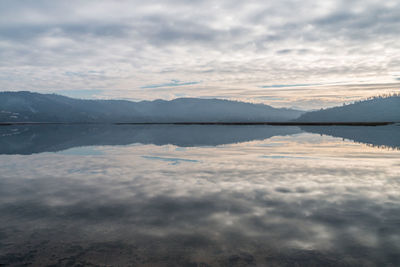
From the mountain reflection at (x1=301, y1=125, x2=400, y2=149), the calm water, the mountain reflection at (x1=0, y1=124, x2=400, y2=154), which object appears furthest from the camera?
the mountain reflection at (x1=301, y1=125, x2=400, y2=149)

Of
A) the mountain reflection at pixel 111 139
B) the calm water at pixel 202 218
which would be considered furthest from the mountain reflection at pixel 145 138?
the calm water at pixel 202 218

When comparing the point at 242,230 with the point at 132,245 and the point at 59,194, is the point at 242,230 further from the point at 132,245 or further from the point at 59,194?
the point at 59,194

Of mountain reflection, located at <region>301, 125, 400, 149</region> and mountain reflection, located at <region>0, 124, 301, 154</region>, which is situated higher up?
mountain reflection, located at <region>301, 125, 400, 149</region>

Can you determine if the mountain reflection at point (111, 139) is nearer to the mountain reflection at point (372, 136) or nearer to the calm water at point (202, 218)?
the mountain reflection at point (372, 136)

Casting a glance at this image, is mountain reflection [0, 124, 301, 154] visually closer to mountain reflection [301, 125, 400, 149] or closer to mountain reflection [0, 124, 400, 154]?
mountain reflection [0, 124, 400, 154]

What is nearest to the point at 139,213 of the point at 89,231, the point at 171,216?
the point at 171,216

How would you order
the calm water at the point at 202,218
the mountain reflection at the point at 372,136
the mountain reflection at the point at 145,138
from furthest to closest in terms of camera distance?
the mountain reflection at the point at 372,136 < the mountain reflection at the point at 145,138 < the calm water at the point at 202,218

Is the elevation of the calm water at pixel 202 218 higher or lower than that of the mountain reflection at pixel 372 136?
lower

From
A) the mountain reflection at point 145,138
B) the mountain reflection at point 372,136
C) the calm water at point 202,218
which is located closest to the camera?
the calm water at point 202,218

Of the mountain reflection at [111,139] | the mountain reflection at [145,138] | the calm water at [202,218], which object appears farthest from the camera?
the mountain reflection at [145,138]

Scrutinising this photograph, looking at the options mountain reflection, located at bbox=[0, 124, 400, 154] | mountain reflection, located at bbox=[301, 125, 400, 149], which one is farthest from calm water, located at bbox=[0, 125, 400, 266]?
mountain reflection, located at bbox=[301, 125, 400, 149]

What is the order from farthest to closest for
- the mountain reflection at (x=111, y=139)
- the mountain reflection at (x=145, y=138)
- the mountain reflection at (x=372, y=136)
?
the mountain reflection at (x=372, y=136)
the mountain reflection at (x=145, y=138)
the mountain reflection at (x=111, y=139)

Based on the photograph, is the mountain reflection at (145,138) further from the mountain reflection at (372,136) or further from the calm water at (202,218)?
the calm water at (202,218)

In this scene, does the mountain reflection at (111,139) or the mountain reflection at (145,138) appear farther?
the mountain reflection at (145,138)
